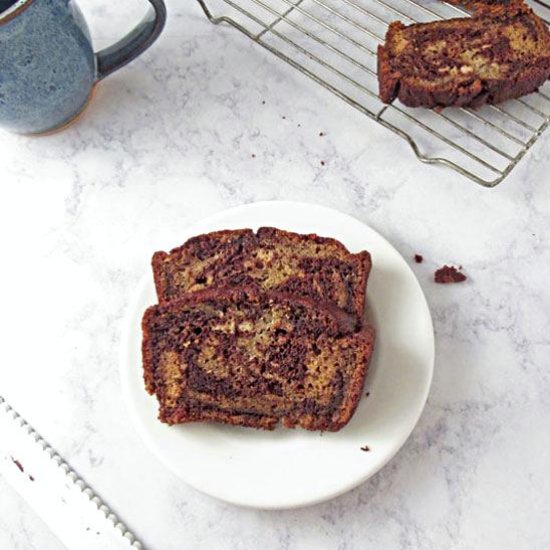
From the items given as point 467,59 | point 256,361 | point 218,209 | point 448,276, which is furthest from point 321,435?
point 467,59

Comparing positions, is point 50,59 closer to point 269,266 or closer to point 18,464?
point 269,266

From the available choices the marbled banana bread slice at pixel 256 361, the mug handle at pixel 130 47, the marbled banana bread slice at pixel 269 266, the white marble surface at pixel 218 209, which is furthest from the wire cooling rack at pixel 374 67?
the marbled banana bread slice at pixel 256 361

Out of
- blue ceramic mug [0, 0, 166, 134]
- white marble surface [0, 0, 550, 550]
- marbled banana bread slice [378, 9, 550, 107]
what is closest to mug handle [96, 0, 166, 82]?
blue ceramic mug [0, 0, 166, 134]

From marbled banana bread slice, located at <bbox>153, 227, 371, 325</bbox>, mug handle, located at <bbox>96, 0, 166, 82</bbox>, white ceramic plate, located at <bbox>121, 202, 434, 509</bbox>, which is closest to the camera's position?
white ceramic plate, located at <bbox>121, 202, 434, 509</bbox>

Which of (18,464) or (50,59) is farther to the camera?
(50,59)

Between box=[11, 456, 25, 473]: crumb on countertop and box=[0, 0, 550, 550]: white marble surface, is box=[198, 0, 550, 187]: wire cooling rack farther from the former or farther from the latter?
box=[11, 456, 25, 473]: crumb on countertop

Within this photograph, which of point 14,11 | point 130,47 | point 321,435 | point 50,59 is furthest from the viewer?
point 130,47

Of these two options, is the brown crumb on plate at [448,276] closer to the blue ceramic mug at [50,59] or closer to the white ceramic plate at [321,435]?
the white ceramic plate at [321,435]
